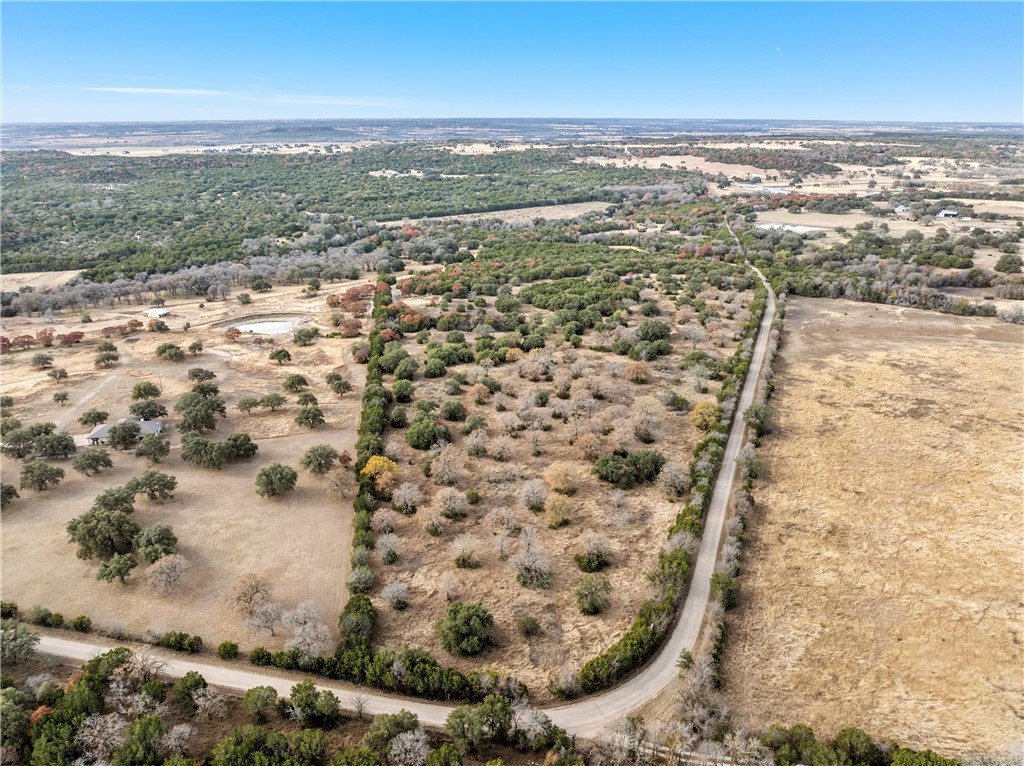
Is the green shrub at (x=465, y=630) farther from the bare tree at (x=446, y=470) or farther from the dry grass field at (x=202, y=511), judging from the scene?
the bare tree at (x=446, y=470)

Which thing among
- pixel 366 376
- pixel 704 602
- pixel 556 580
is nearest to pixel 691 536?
pixel 704 602

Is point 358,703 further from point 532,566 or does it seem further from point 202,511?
point 202,511

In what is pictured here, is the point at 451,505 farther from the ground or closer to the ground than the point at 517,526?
farther from the ground

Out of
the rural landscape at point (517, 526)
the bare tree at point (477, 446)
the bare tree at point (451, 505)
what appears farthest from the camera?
the bare tree at point (477, 446)

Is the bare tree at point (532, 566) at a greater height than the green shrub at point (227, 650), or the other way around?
the bare tree at point (532, 566)

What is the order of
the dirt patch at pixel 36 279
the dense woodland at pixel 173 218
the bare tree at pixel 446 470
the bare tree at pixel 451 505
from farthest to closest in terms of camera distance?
the dense woodland at pixel 173 218, the dirt patch at pixel 36 279, the bare tree at pixel 446 470, the bare tree at pixel 451 505

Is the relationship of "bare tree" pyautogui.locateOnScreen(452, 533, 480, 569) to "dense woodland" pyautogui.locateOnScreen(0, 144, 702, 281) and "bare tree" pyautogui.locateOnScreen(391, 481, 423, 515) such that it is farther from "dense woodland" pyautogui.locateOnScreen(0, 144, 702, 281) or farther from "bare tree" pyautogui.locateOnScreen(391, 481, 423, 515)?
"dense woodland" pyautogui.locateOnScreen(0, 144, 702, 281)

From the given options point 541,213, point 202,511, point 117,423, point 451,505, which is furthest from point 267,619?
point 541,213

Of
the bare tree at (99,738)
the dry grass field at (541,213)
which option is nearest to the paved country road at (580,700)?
the bare tree at (99,738)
